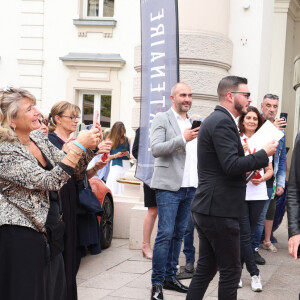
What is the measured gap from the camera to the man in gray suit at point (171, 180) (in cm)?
495

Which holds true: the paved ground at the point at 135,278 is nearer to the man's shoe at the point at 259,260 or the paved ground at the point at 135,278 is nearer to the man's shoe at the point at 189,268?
the man's shoe at the point at 259,260

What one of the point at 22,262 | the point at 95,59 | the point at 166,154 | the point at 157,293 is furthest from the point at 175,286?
the point at 95,59

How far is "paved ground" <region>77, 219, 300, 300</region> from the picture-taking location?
5.22m

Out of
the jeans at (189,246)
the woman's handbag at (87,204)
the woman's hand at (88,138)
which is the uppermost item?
the woman's hand at (88,138)

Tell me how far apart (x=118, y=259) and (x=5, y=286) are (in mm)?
3333

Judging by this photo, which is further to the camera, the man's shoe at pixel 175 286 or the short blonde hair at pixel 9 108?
the man's shoe at pixel 175 286

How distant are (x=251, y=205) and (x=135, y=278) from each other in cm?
140

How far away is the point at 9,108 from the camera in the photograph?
3.28 meters

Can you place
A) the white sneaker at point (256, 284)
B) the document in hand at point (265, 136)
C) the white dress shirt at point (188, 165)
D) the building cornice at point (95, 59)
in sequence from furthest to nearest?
the building cornice at point (95, 59)
the white sneaker at point (256, 284)
the white dress shirt at point (188, 165)
the document in hand at point (265, 136)

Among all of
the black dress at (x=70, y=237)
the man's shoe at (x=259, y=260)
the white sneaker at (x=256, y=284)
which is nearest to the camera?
the black dress at (x=70, y=237)

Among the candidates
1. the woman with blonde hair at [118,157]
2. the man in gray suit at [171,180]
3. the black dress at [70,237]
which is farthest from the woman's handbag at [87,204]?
the woman with blonde hair at [118,157]

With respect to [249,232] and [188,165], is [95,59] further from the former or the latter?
[249,232]

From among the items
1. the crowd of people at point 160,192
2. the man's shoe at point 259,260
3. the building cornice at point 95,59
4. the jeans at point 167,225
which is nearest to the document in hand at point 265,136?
the crowd of people at point 160,192

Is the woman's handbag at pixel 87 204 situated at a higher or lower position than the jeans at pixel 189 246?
higher
